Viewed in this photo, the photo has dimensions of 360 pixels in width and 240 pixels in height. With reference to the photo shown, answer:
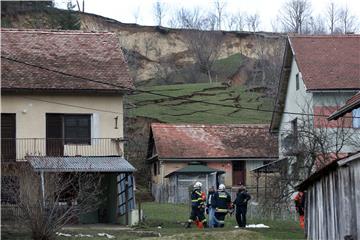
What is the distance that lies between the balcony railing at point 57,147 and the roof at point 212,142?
18379 millimetres

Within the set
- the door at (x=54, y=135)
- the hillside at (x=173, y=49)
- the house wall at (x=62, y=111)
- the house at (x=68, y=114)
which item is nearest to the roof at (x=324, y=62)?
the house at (x=68, y=114)

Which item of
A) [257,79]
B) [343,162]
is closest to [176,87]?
[257,79]

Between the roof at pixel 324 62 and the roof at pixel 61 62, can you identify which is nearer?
the roof at pixel 61 62

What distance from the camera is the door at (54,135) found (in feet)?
115

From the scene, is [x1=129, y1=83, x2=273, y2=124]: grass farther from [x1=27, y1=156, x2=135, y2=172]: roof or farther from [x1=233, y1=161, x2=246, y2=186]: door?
[x1=27, y1=156, x2=135, y2=172]: roof

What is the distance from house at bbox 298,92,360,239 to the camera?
17781 millimetres

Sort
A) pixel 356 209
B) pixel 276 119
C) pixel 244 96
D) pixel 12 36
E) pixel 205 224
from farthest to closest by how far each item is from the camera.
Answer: pixel 244 96, pixel 276 119, pixel 12 36, pixel 205 224, pixel 356 209

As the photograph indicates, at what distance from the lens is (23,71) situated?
35875mm

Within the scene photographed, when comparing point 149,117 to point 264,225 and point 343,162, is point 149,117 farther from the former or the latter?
point 343,162

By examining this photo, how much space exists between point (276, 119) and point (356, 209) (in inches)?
1170

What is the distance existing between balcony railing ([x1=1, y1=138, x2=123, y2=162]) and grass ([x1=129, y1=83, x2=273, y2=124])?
35.4 metres

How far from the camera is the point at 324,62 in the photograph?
1690 inches

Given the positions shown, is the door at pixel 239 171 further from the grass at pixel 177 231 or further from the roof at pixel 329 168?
the roof at pixel 329 168

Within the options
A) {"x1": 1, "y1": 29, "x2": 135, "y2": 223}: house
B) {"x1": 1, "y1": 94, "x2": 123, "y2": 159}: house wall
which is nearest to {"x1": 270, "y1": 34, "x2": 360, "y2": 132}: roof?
{"x1": 1, "y1": 29, "x2": 135, "y2": 223}: house
